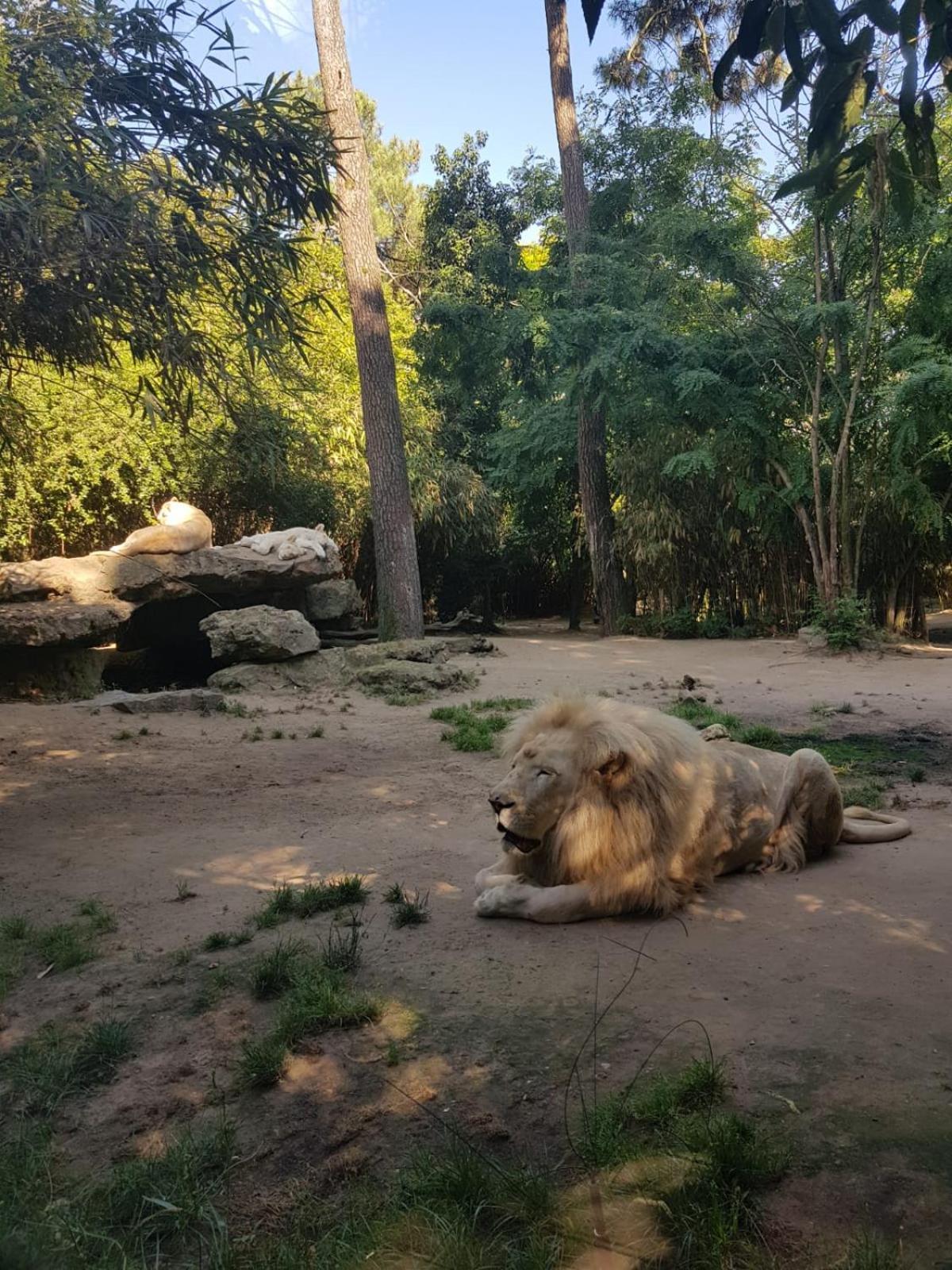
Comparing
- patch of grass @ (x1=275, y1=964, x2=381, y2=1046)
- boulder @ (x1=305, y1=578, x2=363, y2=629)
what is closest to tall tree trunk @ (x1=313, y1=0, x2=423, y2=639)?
boulder @ (x1=305, y1=578, x2=363, y2=629)

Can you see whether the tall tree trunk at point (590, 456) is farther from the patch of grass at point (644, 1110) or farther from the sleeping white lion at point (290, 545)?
the patch of grass at point (644, 1110)

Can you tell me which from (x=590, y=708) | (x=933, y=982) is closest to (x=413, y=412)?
(x=590, y=708)

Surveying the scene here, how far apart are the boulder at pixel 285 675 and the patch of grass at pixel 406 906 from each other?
6876 millimetres

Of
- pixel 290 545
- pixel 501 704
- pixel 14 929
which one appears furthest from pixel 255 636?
pixel 14 929

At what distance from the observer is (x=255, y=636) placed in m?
11.2

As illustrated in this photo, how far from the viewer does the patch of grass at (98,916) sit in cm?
407

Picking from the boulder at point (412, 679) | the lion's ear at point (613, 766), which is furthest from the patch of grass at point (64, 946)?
the boulder at point (412, 679)

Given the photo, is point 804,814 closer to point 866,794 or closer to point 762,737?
point 866,794

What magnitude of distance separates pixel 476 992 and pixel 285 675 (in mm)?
8332

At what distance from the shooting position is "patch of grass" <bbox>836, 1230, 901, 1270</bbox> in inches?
69.6

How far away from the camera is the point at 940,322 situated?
13.3 metres

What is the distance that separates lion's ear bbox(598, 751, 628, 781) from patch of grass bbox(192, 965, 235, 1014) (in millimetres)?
1603

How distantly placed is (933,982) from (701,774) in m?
1.25

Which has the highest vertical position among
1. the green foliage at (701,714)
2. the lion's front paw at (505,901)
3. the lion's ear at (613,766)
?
the lion's ear at (613,766)
